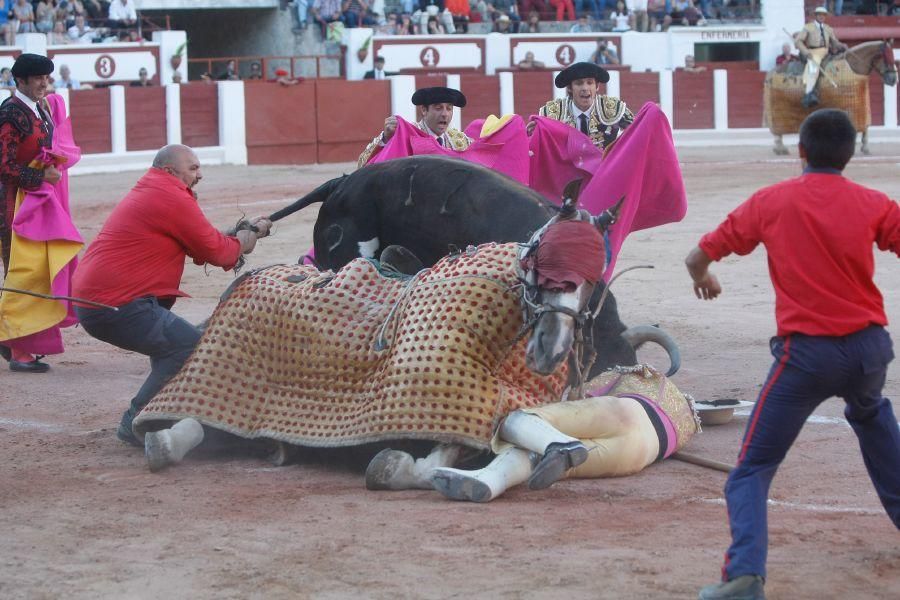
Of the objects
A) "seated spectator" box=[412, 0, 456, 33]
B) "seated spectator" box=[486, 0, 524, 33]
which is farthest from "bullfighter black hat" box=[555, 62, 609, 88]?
"seated spectator" box=[486, 0, 524, 33]

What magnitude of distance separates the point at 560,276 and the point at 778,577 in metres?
1.15

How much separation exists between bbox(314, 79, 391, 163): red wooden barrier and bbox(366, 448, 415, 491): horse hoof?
1623cm

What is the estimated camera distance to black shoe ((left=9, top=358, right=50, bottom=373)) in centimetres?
715

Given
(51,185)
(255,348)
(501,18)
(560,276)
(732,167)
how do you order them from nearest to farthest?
(560,276)
(255,348)
(51,185)
(732,167)
(501,18)

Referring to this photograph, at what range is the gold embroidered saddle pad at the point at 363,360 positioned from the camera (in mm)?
4582

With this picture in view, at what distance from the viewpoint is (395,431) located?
460 centimetres

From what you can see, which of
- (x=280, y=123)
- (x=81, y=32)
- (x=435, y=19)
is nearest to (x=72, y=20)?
(x=81, y=32)

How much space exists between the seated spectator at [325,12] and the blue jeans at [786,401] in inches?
829

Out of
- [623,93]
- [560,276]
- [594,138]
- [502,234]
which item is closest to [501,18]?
[623,93]

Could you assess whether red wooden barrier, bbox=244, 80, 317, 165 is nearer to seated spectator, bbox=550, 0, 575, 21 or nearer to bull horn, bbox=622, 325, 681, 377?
seated spectator, bbox=550, 0, 575, 21

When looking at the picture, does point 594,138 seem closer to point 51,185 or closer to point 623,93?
point 51,185

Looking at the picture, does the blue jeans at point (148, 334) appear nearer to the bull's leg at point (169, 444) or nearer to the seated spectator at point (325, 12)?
the bull's leg at point (169, 444)

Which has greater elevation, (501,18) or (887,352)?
(501,18)

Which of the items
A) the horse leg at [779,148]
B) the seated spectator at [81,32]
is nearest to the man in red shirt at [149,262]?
the horse leg at [779,148]
